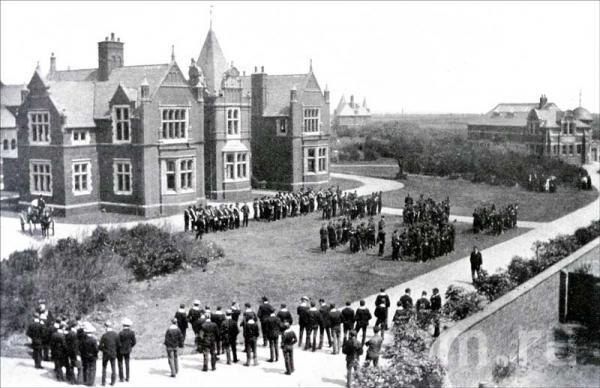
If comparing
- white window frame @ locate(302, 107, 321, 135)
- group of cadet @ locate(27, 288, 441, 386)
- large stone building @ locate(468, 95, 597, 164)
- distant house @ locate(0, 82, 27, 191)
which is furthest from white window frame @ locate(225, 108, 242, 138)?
group of cadet @ locate(27, 288, 441, 386)

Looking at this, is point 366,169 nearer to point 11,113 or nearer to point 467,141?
point 467,141

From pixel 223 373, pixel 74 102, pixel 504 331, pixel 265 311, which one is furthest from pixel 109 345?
pixel 74 102

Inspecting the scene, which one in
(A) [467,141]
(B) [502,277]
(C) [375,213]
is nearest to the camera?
(B) [502,277]

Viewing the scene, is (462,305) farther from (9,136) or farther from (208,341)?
(9,136)

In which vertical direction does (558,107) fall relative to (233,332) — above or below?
above

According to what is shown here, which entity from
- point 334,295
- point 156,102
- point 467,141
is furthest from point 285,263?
point 467,141

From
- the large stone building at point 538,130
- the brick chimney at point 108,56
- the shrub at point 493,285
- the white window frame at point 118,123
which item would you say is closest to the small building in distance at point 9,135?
the brick chimney at point 108,56
